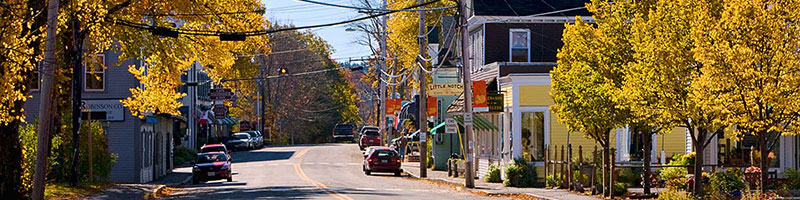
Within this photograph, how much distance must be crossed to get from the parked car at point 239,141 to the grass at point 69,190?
47.0 meters

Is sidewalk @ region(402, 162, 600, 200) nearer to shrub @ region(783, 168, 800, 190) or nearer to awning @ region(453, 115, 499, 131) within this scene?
awning @ region(453, 115, 499, 131)

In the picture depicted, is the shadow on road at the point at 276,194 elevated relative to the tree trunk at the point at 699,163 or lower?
lower

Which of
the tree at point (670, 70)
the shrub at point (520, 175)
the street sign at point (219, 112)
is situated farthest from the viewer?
the street sign at point (219, 112)

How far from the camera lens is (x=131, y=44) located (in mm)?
30875

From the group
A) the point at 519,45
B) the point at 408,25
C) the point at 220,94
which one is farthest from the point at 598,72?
the point at 220,94

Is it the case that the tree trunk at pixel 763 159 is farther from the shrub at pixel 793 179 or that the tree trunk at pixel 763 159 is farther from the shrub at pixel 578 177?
the shrub at pixel 578 177

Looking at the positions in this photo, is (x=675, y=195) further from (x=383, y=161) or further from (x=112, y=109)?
(x=383, y=161)

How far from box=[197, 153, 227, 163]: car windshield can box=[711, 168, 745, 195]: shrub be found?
21681mm

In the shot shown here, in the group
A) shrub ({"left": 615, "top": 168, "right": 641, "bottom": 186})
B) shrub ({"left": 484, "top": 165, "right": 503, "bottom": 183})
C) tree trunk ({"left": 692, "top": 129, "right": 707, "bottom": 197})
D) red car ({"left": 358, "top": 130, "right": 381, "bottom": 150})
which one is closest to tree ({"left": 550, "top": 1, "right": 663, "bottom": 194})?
tree trunk ({"left": 692, "top": 129, "right": 707, "bottom": 197})

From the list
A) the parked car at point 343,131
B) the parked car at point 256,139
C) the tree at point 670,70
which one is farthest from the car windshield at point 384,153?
the parked car at point 343,131

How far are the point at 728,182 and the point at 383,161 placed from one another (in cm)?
2199

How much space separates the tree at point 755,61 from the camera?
19.6m

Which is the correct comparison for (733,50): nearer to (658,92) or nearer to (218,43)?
(658,92)

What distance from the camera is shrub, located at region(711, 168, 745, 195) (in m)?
26.1
